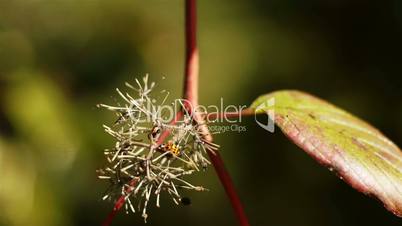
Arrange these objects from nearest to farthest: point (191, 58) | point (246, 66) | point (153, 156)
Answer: point (153, 156) → point (191, 58) → point (246, 66)

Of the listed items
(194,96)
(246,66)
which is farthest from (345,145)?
(246,66)

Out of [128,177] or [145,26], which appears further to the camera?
[145,26]

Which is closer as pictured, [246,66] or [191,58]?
[191,58]

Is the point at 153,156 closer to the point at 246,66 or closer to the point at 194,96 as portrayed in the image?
the point at 194,96

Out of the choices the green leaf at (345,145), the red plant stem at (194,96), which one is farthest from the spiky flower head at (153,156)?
the green leaf at (345,145)

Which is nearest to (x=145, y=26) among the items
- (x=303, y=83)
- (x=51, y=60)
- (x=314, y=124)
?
(x=51, y=60)

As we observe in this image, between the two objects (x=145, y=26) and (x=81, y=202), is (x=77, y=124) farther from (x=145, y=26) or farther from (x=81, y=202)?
(x=145, y=26)

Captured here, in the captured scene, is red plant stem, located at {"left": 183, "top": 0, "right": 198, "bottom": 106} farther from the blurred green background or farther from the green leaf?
the blurred green background
